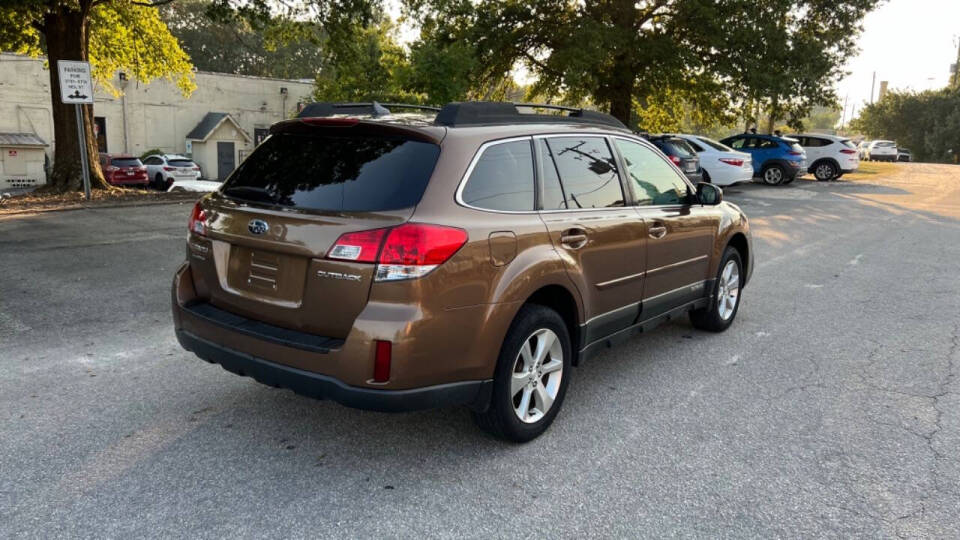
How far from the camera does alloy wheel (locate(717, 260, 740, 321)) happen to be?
225 inches

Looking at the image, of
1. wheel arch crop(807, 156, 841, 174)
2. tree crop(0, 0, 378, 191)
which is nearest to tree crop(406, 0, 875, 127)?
wheel arch crop(807, 156, 841, 174)

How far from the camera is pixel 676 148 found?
16.7 m

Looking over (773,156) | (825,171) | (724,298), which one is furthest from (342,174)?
(825,171)

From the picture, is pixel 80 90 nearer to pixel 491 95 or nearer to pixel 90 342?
pixel 90 342

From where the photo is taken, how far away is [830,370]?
4.89 metres

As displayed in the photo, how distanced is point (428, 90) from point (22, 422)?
14.7 m

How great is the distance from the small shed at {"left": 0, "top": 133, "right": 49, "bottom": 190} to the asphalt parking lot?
26999 millimetres

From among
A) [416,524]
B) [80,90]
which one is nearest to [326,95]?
[80,90]

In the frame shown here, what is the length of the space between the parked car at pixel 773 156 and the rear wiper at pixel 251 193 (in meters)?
21.0

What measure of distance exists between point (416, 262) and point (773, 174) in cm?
2171

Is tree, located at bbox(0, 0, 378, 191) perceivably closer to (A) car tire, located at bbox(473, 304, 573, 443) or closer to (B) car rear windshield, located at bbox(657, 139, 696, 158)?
(B) car rear windshield, located at bbox(657, 139, 696, 158)

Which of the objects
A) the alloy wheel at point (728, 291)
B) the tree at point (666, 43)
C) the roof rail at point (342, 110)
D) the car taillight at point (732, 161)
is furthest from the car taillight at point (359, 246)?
the car taillight at point (732, 161)

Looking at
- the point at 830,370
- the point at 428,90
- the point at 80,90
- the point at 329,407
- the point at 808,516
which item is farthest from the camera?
the point at 428,90

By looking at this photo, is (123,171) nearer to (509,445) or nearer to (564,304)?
(564,304)
